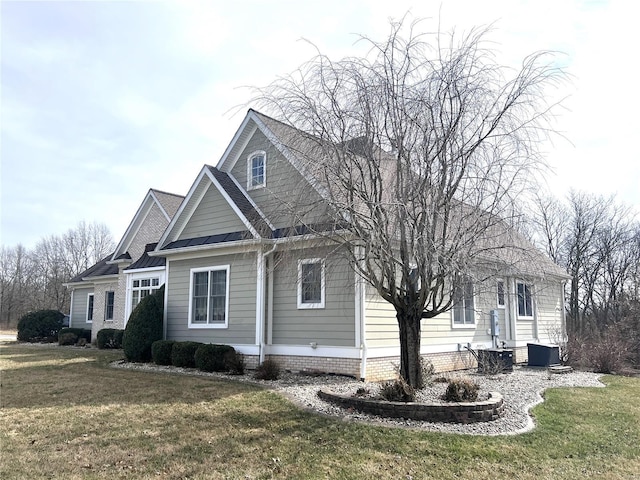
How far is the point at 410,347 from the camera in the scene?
9203mm

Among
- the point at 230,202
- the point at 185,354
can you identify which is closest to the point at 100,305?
the point at 185,354

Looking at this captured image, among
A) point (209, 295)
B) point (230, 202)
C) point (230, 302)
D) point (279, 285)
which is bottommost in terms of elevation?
point (230, 302)

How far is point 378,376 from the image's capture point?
480 inches

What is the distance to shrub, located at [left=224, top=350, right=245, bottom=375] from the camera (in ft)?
41.7

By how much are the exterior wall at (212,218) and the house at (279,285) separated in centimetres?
3

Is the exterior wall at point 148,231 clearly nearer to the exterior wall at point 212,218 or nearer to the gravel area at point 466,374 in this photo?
the exterior wall at point 212,218

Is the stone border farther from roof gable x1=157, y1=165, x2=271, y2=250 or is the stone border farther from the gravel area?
roof gable x1=157, y1=165, x2=271, y2=250

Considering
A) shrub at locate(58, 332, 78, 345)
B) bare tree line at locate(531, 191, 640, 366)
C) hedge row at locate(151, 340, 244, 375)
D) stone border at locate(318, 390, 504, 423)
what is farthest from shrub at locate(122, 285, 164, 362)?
bare tree line at locate(531, 191, 640, 366)

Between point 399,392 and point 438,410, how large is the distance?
0.79m

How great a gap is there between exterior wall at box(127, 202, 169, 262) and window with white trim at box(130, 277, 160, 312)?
2820 millimetres

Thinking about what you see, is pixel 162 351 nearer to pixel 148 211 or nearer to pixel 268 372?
pixel 268 372

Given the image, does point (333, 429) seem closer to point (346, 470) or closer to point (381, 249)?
point (346, 470)

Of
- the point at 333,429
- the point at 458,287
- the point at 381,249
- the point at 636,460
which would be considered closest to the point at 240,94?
the point at 381,249

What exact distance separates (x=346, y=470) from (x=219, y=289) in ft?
31.6
